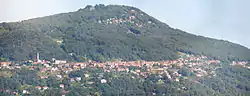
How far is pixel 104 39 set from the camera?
89250 millimetres

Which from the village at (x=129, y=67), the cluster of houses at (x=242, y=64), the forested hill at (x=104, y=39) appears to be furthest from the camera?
the cluster of houses at (x=242, y=64)

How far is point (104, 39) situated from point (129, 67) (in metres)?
11.0

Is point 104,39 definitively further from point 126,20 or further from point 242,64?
point 242,64

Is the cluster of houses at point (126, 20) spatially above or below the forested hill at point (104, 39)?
above

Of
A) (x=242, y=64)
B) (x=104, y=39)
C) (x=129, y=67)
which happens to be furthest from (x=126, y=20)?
(x=129, y=67)

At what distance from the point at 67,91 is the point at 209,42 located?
1660 inches

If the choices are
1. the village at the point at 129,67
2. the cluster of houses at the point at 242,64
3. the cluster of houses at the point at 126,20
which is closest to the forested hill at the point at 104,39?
the cluster of houses at the point at 126,20

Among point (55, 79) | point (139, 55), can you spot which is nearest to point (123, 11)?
point (139, 55)

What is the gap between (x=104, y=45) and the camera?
86750 mm

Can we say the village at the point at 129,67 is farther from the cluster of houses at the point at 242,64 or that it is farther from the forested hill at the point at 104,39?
the cluster of houses at the point at 242,64

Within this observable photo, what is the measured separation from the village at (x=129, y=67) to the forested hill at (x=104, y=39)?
1.70 m

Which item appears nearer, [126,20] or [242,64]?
[242,64]

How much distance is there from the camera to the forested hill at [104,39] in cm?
8138

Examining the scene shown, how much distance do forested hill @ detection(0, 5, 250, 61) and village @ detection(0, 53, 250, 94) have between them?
5.58 ft
